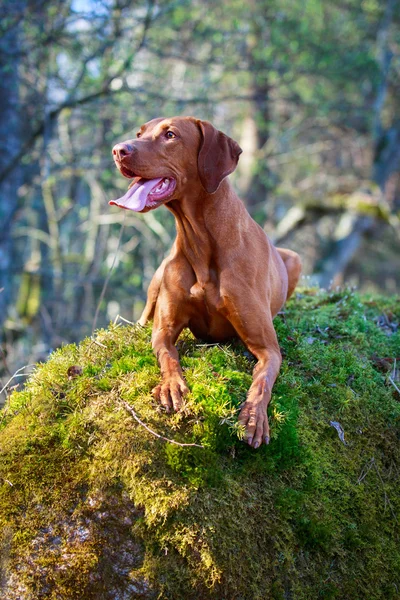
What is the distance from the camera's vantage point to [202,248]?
13.4ft

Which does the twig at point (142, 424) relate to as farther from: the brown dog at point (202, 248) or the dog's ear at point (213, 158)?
the dog's ear at point (213, 158)

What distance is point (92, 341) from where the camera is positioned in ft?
14.1

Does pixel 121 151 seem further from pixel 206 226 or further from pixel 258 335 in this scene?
pixel 258 335

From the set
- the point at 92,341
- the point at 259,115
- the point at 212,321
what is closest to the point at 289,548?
the point at 212,321

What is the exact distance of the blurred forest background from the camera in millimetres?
→ 9375

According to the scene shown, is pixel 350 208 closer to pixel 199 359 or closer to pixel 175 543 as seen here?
pixel 199 359

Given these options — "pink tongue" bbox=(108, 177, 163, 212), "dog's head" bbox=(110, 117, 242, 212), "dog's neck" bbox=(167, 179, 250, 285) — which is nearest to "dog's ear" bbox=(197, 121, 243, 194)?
"dog's head" bbox=(110, 117, 242, 212)

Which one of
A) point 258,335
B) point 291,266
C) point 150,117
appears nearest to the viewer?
point 258,335

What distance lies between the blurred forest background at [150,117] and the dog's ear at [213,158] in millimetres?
2894

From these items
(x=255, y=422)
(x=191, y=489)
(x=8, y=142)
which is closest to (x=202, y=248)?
(x=255, y=422)

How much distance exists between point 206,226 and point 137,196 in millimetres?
587

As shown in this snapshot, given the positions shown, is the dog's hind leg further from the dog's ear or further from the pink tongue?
the pink tongue

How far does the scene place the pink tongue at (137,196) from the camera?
357cm

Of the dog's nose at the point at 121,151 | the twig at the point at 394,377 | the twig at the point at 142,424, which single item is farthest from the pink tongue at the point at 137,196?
the twig at the point at 394,377
